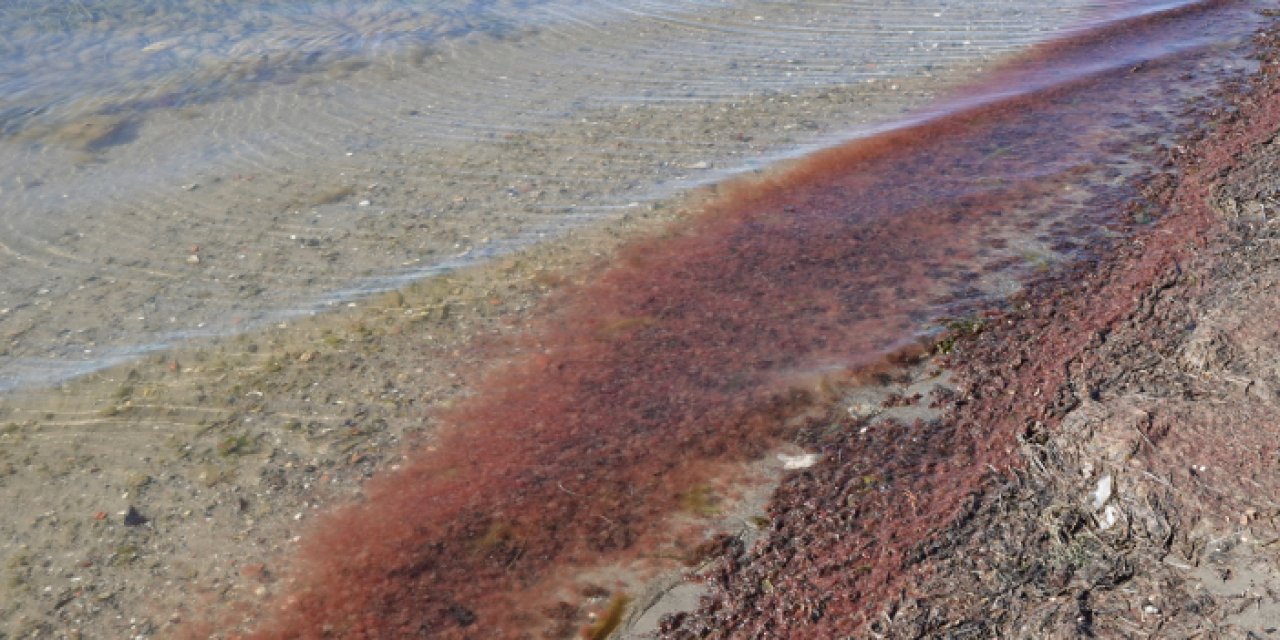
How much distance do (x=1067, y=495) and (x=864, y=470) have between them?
774mm

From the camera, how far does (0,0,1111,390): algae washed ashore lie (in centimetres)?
625

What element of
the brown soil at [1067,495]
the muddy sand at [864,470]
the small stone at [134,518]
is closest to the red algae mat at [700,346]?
the muddy sand at [864,470]

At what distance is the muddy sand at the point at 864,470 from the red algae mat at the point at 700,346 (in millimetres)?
113

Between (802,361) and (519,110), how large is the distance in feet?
13.8

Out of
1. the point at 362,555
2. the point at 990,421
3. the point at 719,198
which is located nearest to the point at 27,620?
the point at 362,555

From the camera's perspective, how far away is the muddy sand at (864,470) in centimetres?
352

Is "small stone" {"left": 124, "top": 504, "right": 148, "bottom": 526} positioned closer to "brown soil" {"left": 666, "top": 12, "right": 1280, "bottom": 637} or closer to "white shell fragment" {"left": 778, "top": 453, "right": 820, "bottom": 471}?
"brown soil" {"left": 666, "top": 12, "right": 1280, "bottom": 637}

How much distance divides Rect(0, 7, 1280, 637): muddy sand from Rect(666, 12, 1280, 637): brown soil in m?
0.01

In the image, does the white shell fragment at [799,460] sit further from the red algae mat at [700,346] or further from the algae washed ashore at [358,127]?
the algae washed ashore at [358,127]

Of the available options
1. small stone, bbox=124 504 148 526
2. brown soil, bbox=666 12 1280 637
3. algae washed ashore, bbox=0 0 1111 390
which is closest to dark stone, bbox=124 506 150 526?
small stone, bbox=124 504 148 526

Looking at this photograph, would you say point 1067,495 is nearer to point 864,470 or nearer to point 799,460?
point 864,470

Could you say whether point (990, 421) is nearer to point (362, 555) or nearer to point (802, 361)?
point (802, 361)

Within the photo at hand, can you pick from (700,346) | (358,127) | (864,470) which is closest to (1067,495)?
(864,470)

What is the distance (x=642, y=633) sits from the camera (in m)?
3.70
